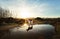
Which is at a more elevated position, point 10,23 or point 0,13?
point 0,13

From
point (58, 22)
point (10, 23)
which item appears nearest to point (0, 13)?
point (10, 23)

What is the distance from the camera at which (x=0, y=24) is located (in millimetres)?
28609

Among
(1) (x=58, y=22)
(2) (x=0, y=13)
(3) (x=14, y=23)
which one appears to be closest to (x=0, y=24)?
(2) (x=0, y=13)

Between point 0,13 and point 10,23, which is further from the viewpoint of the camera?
point 10,23

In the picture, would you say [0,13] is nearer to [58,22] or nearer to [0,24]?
[0,24]

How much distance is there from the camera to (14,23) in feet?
124

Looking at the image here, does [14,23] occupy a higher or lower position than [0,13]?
lower

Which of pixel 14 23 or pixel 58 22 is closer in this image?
pixel 58 22

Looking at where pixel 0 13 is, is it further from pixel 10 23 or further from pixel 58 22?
pixel 58 22

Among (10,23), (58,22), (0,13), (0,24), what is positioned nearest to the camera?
(58,22)

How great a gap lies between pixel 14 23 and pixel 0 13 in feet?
19.6

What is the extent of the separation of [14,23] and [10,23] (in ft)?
6.27

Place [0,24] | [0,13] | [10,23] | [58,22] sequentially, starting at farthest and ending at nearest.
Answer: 1. [10,23]
2. [0,13]
3. [0,24]
4. [58,22]

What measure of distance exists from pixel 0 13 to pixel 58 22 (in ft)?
58.2
